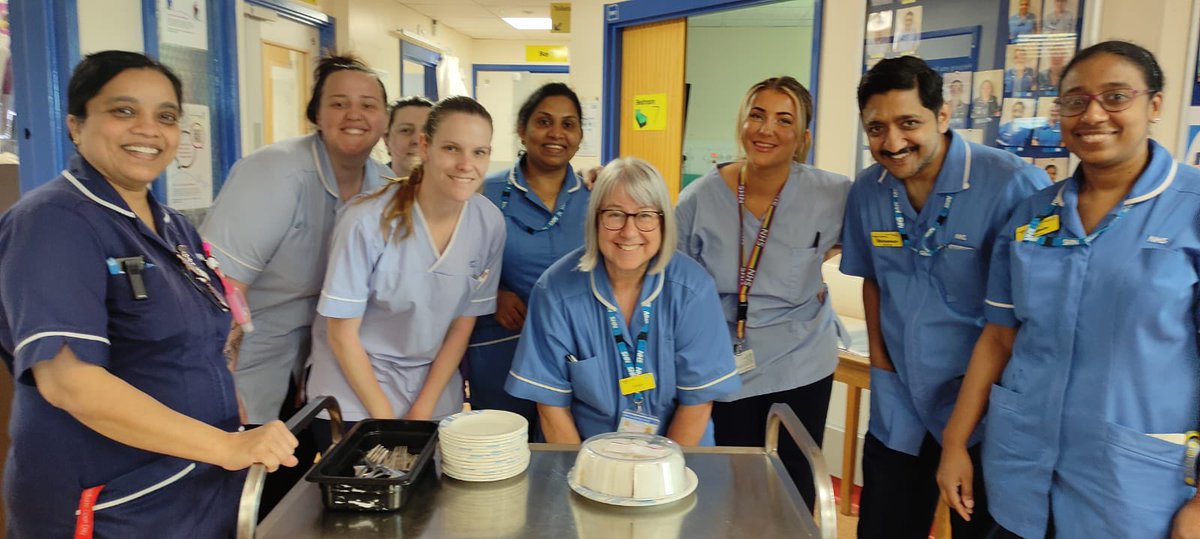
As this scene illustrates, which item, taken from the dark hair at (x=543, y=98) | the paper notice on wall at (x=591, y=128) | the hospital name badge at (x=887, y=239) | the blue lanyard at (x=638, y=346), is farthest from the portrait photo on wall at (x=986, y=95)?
the paper notice on wall at (x=591, y=128)

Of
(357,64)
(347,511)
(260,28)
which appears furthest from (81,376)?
(260,28)

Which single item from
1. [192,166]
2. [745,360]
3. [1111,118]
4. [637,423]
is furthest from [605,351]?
[192,166]

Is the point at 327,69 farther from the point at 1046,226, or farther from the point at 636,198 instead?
the point at 1046,226

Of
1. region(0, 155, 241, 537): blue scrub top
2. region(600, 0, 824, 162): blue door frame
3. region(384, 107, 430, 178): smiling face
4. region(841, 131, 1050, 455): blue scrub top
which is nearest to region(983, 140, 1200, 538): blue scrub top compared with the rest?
region(841, 131, 1050, 455): blue scrub top

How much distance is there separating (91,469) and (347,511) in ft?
1.36

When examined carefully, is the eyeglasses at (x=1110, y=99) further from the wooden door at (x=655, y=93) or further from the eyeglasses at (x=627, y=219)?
the wooden door at (x=655, y=93)

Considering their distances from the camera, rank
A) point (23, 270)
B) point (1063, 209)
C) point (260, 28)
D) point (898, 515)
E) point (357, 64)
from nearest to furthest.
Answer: point (23, 270) → point (1063, 209) → point (898, 515) → point (357, 64) → point (260, 28)

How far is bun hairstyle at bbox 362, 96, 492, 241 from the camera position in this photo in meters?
1.83

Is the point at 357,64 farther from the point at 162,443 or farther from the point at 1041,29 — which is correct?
the point at 1041,29

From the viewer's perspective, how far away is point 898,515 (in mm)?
1963

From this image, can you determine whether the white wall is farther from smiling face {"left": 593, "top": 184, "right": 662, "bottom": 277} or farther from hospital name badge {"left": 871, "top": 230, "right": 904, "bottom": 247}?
hospital name badge {"left": 871, "top": 230, "right": 904, "bottom": 247}

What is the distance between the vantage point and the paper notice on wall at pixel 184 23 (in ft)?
10.1

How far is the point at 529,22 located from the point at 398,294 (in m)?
6.48

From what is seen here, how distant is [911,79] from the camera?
177 cm
